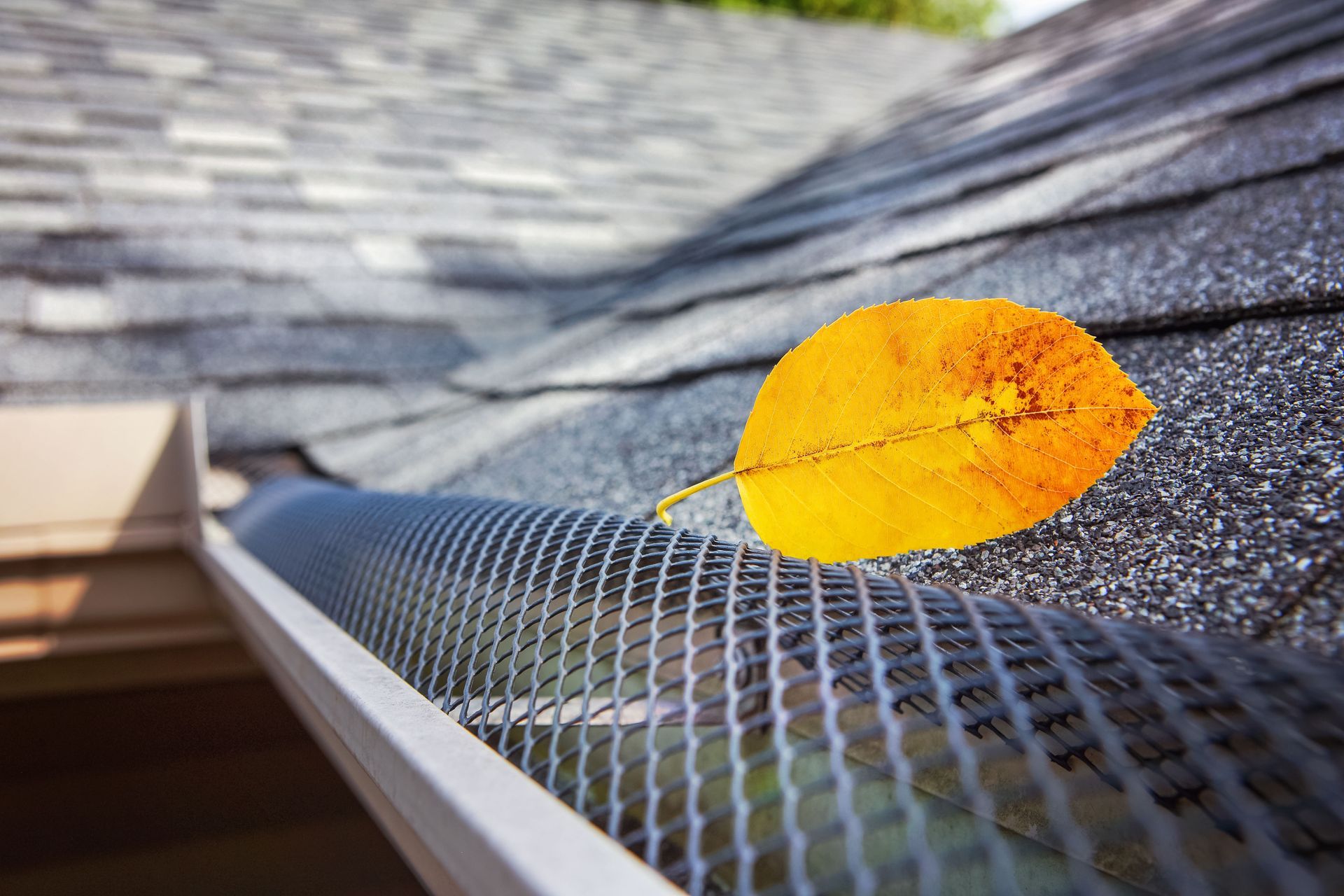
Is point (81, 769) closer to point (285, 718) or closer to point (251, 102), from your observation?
point (285, 718)

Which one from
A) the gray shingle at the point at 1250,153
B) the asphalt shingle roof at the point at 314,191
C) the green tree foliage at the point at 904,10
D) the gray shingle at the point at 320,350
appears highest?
the green tree foliage at the point at 904,10

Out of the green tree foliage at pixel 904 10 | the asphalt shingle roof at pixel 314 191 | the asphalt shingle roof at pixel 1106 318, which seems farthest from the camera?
the green tree foliage at pixel 904 10

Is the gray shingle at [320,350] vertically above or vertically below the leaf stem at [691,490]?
below

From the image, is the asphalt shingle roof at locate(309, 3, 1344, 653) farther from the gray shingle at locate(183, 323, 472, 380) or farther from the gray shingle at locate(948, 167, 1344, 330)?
the gray shingle at locate(183, 323, 472, 380)

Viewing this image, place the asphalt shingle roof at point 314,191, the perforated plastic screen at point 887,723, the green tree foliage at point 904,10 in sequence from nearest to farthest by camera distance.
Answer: the perforated plastic screen at point 887,723 < the asphalt shingle roof at point 314,191 < the green tree foliage at point 904,10

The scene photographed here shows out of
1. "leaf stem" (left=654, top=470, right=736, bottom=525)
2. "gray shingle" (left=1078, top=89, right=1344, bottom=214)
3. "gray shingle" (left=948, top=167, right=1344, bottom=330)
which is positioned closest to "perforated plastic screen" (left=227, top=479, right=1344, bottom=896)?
"leaf stem" (left=654, top=470, right=736, bottom=525)

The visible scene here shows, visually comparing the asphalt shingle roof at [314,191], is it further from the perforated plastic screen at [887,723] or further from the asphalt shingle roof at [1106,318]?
the perforated plastic screen at [887,723]

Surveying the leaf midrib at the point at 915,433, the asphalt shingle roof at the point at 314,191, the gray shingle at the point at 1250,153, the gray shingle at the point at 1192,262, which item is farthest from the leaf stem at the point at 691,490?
the asphalt shingle roof at the point at 314,191
